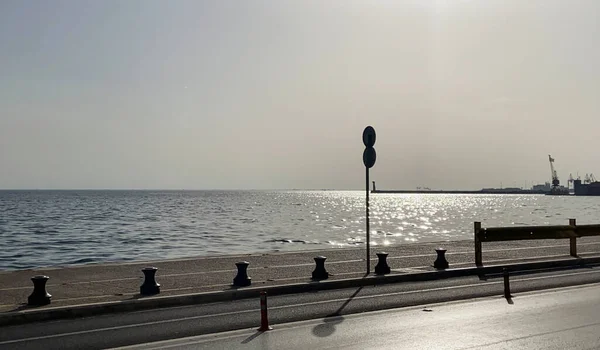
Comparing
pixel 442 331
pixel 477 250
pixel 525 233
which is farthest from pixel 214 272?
pixel 525 233

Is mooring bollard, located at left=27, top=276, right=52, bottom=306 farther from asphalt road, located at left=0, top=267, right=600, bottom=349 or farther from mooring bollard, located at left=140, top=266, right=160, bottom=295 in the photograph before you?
mooring bollard, located at left=140, top=266, right=160, bottom=295

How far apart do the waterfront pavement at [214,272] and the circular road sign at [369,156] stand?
2.50 metres

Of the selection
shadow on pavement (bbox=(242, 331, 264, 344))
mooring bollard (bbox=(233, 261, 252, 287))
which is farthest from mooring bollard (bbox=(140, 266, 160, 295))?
shadow on pavement (bbox=(242, 331, 264, 344))

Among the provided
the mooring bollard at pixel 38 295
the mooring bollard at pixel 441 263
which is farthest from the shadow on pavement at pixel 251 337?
the mooring bollard at pixel 441 263

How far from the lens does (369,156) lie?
15867mm

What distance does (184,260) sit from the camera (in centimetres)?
1845

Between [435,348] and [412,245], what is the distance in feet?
49.4

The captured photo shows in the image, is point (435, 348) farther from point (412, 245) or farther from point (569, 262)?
point (412, 245)

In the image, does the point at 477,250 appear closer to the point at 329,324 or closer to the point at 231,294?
the point at 231,294

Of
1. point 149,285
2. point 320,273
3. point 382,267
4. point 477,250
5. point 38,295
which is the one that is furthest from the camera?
point 477,250

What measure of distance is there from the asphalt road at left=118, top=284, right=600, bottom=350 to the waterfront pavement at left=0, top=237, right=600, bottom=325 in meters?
3.06

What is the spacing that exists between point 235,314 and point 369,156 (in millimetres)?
6203

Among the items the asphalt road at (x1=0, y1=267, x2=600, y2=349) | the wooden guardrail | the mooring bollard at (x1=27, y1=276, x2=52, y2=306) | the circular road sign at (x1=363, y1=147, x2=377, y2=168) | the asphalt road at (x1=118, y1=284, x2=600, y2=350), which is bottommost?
the asphalt road at (x1=0, y1=267, x2=600, y2=349)

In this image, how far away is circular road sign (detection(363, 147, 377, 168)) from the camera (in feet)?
52.0
